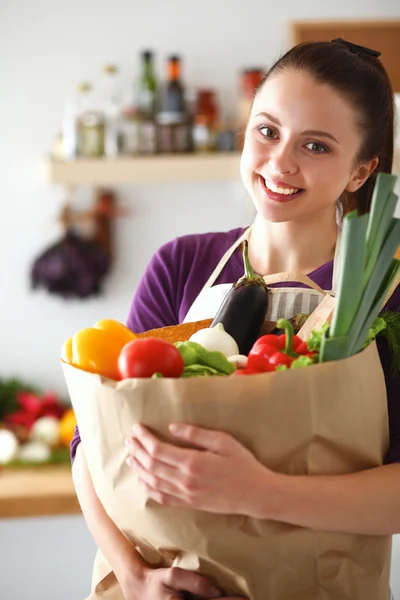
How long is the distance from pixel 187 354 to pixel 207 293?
0.31 metres

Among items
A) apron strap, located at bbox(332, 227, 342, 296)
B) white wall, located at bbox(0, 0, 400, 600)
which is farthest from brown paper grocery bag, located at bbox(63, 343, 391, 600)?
white wall, located at bbox(0, 0, 400, 600)

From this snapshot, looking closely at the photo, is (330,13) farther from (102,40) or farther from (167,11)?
(102,40)

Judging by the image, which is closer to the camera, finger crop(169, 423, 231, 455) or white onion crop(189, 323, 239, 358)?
finger crop(169, 423, 231, 455)

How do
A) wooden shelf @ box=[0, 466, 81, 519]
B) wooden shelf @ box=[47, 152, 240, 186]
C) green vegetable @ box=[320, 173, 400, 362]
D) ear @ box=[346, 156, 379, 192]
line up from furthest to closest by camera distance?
wooden shelf @ box=[47, 152, 240, 186], wooden shelf @ box=[0, 466, 81, 519], ear @ box=[346, 156, 379, 192], green vegetable @ box=[320, 173, 400, 362]

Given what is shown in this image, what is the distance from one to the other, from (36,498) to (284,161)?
5.56 feet

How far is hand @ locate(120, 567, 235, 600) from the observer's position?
0.94m

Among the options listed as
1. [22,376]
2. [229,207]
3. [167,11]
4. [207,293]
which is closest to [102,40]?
[167,11]

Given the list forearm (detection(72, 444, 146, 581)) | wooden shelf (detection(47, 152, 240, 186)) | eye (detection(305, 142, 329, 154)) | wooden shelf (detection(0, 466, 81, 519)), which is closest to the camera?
forearm (detection(72, 444, 146, 581))

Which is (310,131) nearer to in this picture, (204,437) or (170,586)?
(204,437)

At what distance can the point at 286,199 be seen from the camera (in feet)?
3.73

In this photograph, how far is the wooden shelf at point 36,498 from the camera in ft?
8.12

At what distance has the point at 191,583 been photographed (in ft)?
3.06

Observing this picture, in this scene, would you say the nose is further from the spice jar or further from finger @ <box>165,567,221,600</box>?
the spice jar

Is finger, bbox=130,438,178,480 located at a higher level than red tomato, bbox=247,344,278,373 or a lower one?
lower
